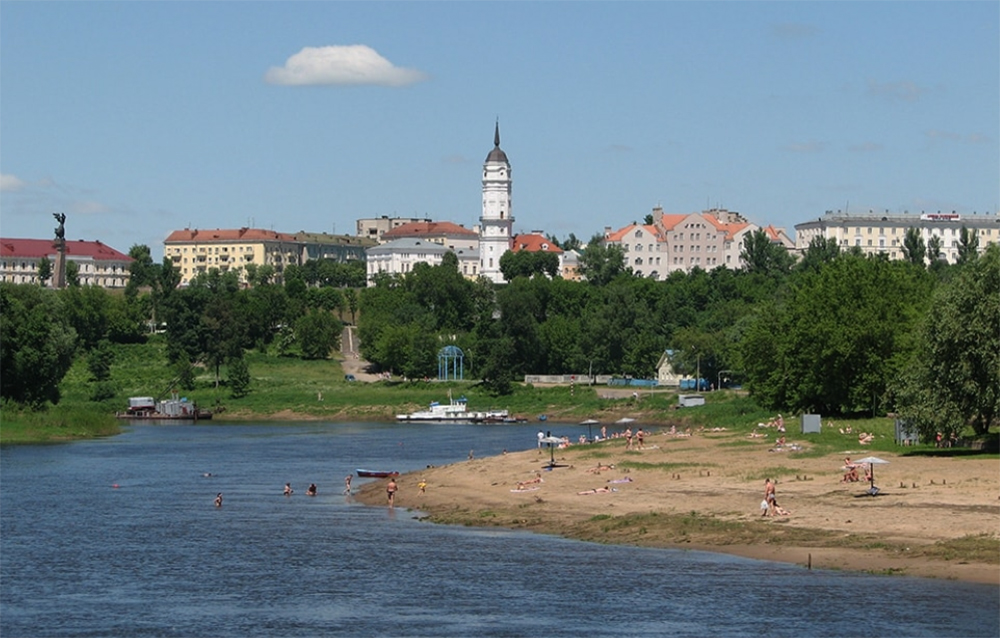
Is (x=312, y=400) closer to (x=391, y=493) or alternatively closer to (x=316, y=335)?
(x=316, y=335)

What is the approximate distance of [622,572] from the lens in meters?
46.9

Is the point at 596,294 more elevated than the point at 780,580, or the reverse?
Result: the point at 596,294

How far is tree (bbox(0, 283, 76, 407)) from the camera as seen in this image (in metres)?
109

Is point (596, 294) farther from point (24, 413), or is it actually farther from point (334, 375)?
point (24, 413)

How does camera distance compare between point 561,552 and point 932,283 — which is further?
point 932,283

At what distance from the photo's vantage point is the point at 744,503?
5606 cm

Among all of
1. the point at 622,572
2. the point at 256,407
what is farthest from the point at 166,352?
the point at 622,572

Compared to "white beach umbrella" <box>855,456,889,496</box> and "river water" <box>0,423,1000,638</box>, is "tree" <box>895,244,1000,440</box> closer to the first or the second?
"white beach umbrella" <box>855,456,889,496</box>

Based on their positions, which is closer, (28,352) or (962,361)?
(962,361)

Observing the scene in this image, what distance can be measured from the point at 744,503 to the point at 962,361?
11.0m

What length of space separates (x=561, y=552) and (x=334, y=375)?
122136 mm

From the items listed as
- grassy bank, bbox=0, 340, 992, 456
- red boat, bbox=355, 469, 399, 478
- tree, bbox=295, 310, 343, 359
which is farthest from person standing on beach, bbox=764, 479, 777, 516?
tree, bbox=295, 310, 343, 359

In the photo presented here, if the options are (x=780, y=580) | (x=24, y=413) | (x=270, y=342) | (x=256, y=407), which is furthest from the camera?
(x=270, y=342)

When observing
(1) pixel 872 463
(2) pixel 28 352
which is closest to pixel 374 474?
(1) pixel 872 463
